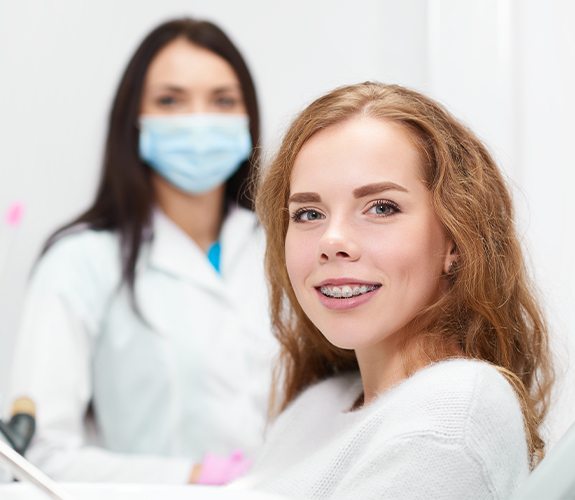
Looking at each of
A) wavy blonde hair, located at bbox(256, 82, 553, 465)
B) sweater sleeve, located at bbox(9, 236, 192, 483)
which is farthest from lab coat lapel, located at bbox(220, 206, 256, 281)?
wavy blonde hair, located at bbox(256, 82, 553, 465)

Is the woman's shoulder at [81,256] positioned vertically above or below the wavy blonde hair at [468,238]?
below

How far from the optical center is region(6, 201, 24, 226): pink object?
83.3 inches

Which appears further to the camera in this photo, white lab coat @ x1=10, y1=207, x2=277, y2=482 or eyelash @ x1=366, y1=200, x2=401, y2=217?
white lab coat @ x1=10, y1=207, x2=277, y2=482

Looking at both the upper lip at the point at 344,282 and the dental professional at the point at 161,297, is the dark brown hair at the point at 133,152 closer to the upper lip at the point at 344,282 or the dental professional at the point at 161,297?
the dental professional at the point at 161,297

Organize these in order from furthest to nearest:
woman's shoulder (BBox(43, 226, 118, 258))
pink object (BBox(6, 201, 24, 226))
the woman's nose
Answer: pink object (BBox(6, 201, 24, 226)) < woman's shoulder (BBox(43, 226, 118, 258)) < the woman's nose

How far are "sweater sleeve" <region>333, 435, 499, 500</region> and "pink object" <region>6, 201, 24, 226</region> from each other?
1430mm

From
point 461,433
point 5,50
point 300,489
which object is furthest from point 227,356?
point 461,433

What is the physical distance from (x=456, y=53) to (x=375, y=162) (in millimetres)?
682

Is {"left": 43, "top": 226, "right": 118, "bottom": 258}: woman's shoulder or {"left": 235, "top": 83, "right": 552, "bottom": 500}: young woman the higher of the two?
{"left": 235, "top": 83, "right": 552, "bottom": 500}: young woman

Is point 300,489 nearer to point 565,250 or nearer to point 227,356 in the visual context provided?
point 565,250

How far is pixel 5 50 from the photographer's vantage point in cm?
216

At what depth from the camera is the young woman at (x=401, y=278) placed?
93 cm

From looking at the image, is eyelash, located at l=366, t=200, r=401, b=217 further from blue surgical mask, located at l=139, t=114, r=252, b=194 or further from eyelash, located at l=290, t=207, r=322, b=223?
blue surgical mask, located at l=139, t=114, r=252, b=194

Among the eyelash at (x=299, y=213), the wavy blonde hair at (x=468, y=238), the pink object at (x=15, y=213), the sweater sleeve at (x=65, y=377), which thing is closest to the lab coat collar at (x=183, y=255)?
the sweater sleeve at (x=65, y=377)
